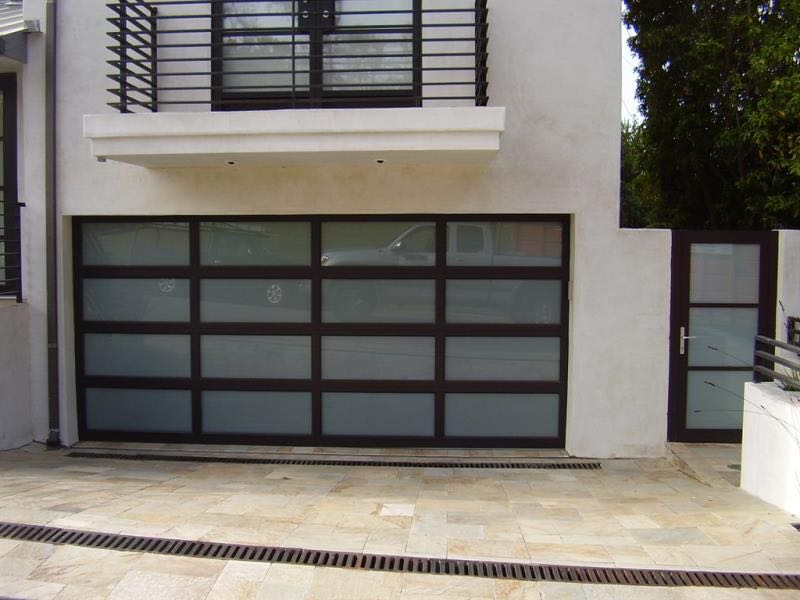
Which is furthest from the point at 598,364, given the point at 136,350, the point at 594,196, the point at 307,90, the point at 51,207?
the point at 51,207

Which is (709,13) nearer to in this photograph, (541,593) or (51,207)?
(541,593)

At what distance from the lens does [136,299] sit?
23.6ft

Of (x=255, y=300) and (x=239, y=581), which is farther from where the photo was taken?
(x=255, y=300)

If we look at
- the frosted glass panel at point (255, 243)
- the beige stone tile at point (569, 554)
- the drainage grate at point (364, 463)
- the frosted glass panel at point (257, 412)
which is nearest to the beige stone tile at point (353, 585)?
the beige stone tile at point (569, 554)

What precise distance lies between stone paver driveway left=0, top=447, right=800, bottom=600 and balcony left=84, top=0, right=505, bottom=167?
2869 mm

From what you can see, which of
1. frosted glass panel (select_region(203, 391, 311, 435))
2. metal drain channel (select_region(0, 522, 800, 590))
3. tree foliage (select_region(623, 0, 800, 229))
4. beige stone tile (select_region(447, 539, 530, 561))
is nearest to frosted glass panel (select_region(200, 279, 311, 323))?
frosted glass panel (select_region(203, 391, 311, 435))

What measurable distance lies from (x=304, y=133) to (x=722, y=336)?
4.45m

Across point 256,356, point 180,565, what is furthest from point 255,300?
A: point 180,565

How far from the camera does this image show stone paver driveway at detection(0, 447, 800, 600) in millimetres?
3658

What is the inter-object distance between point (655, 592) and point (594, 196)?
3.93 metres

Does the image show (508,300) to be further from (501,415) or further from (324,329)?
(324,329)

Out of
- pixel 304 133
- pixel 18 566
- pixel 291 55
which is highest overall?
pixel 291 55

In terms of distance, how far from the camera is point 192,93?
686cm

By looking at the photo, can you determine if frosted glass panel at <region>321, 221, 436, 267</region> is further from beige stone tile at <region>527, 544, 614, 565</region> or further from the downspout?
beige stone tile at <region>527, 544, 614, 565</region>
